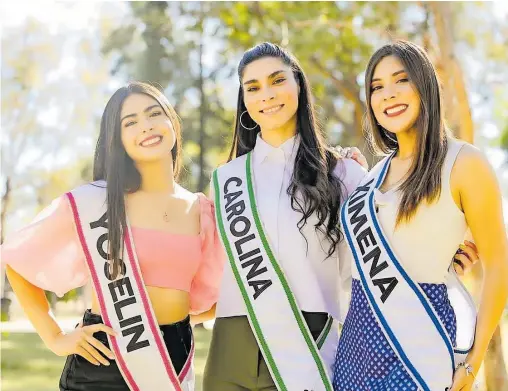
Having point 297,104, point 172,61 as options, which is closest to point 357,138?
point 172,61

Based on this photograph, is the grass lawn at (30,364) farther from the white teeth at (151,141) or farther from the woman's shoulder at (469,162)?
the white teeth at (151,141)

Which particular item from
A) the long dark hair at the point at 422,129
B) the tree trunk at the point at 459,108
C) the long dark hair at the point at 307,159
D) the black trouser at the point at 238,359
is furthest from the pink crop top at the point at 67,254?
the tree trunk at the point at 459,108

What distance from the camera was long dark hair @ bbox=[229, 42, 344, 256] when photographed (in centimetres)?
335

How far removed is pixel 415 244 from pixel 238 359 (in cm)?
89

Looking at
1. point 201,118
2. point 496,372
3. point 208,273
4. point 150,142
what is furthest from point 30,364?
point 201,118

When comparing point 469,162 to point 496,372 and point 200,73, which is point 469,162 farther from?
point 200,73

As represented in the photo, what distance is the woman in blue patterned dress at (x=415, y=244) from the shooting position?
2.87 meters

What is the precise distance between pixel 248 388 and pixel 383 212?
917 millimetres

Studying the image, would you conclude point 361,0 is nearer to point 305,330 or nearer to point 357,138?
point 357,138

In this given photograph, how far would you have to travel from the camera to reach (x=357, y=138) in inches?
583

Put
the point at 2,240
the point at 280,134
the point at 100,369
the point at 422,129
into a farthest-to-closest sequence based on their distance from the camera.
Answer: the point at 2,240 < the point at 280,134 < the point at 100,369 < the point at 422,129

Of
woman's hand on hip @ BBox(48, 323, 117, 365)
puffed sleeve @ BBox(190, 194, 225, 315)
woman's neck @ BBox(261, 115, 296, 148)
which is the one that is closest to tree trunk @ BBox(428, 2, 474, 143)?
woman's neck @ BBox(261, 115, 296, 148)

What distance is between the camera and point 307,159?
3502 millimetres

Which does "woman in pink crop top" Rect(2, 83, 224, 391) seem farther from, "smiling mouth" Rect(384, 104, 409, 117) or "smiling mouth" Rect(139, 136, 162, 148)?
"smiling mouth" Rect(384, 104, 409, 117)
